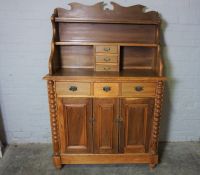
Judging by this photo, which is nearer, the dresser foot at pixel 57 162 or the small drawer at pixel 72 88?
the small drawer at pixel 72 88

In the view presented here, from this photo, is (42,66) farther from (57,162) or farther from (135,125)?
(135,125)

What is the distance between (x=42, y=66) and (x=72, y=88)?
660 millimetres

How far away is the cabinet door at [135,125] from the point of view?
5.85 ft

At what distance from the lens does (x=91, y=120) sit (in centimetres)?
181

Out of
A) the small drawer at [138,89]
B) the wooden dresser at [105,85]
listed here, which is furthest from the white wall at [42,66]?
the small drawer at [138,89]

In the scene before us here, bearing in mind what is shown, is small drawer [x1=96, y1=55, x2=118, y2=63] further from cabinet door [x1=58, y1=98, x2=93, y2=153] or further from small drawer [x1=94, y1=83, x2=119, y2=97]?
cabinet door [x1=58, y1=98, x2=93, y2=153]

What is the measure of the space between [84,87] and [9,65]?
103cm

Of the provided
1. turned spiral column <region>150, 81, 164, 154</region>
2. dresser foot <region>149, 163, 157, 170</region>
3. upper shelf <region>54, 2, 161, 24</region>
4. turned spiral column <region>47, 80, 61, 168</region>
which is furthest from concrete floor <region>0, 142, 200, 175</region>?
upper shelf <region>54, 2, 161, 24</region>

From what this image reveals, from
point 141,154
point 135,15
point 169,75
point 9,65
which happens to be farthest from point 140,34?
point 9,65

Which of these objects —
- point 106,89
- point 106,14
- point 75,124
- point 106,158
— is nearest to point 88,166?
point 106,158

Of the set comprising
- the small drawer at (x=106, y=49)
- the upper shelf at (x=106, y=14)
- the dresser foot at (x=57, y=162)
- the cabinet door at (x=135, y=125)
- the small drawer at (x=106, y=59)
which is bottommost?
the dresser foot at (x=57, y=162)

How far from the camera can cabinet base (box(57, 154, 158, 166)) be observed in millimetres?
Result: 1921

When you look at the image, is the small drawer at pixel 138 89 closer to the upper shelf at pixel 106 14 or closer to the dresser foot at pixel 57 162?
the upper shelf at pixel 106 14

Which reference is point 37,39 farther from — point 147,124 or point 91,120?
point 147,124
